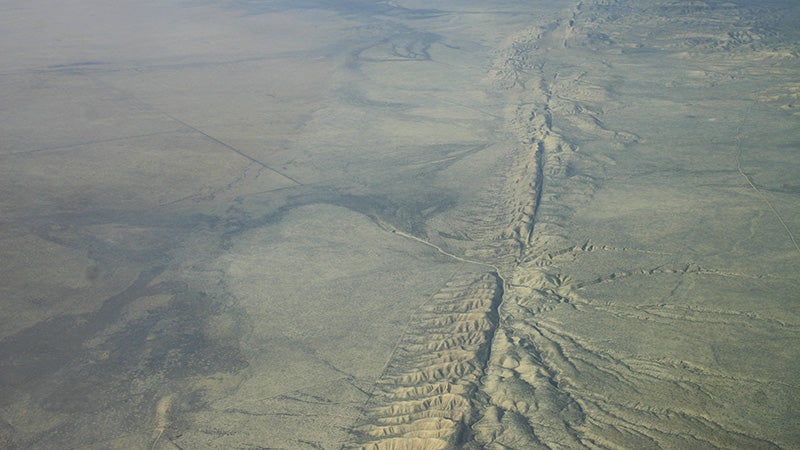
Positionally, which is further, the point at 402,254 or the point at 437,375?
the point at 402,254

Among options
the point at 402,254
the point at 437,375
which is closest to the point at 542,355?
the point at 437,375

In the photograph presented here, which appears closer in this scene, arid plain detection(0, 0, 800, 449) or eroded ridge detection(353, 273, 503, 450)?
eroded ridge detection(353, 273, 503, 450)

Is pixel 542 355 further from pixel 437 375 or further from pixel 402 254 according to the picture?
pixel 402 254

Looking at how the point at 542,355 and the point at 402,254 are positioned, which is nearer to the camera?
the point at 542,355

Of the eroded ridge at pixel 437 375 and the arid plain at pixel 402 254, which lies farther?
the arid plain at pixel 402 254

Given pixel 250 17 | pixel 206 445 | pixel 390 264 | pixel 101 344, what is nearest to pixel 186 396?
pixel 206 445
